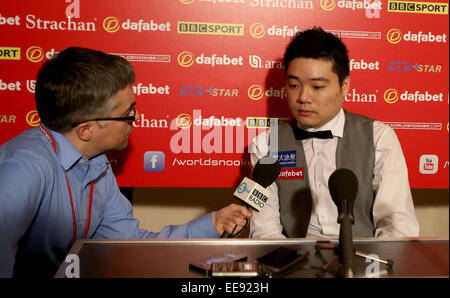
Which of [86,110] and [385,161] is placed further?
[385,161]

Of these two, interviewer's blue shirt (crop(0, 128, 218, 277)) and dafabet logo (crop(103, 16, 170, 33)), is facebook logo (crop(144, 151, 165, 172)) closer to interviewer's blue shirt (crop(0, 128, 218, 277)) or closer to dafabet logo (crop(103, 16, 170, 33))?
interviewer's blue shirt (crop(0, 128, 218, 277))

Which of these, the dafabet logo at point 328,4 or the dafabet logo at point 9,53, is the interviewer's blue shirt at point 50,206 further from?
the dafabet logo at point 328,4

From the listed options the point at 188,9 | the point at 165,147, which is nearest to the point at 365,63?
the point at 188,9

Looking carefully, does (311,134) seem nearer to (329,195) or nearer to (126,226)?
(329,195)

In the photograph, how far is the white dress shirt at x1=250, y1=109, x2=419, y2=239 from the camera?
5.31 feet

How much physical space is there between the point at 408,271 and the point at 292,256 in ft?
0.79

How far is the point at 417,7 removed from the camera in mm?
2035

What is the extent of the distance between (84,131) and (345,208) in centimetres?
96

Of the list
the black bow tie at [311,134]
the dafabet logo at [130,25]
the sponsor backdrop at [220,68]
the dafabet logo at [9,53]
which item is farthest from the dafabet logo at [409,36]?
the dafabet logo at [9,53]

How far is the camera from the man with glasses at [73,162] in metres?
1.22

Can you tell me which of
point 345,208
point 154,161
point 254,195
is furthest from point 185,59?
point 345,208

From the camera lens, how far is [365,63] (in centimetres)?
205
